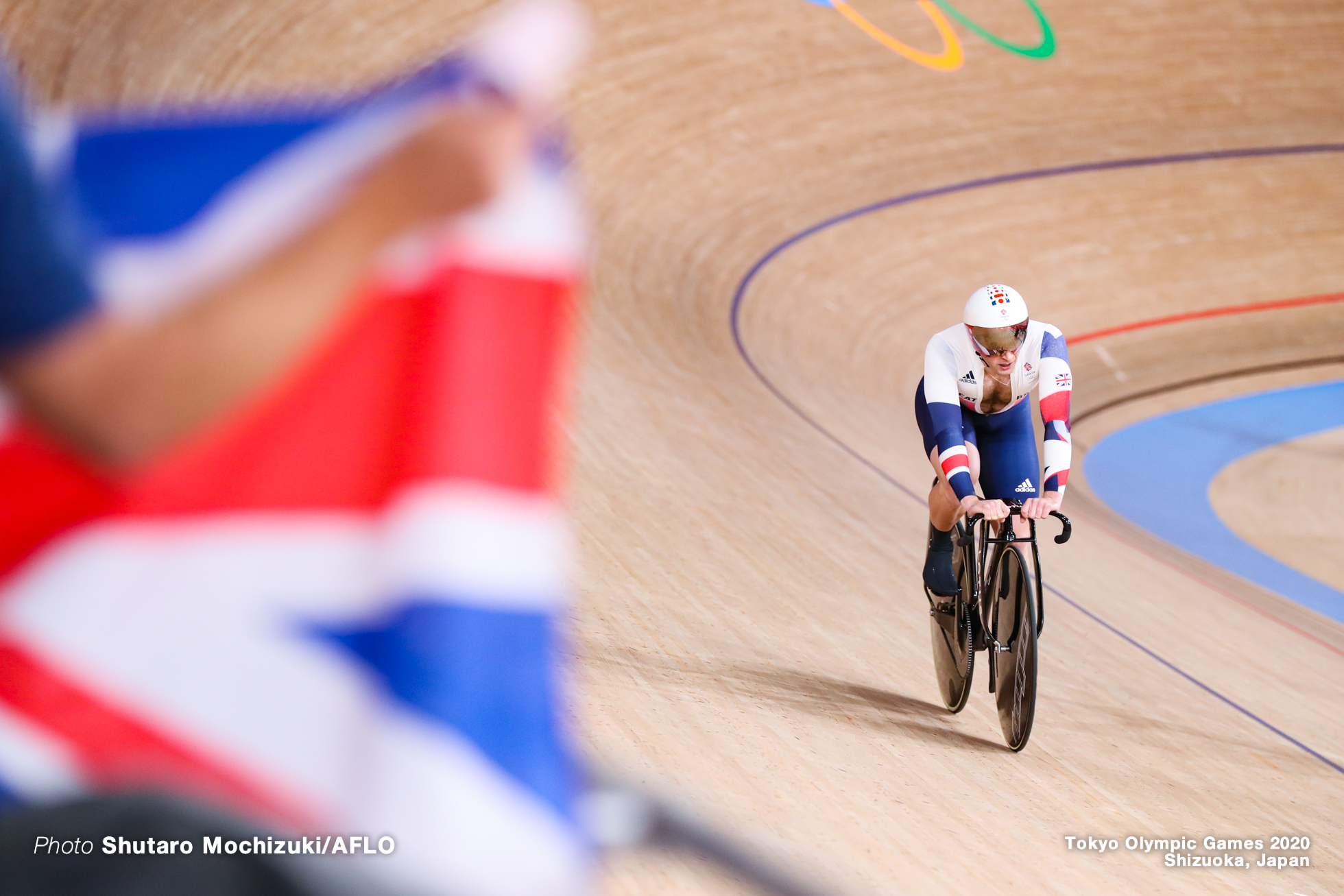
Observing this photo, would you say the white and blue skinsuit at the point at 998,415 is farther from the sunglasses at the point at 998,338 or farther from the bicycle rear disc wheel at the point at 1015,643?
the bicycle rear disc wheel at the point at 1015,643

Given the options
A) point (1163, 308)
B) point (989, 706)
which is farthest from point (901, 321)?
point (989, 706)

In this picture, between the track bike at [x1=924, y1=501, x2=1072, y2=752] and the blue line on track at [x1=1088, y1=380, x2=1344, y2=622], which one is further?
the blue line on track at [x1=1088, y1=380, x2=1344, y2=622]

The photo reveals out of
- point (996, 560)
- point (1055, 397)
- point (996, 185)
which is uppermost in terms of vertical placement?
point (996, 185)

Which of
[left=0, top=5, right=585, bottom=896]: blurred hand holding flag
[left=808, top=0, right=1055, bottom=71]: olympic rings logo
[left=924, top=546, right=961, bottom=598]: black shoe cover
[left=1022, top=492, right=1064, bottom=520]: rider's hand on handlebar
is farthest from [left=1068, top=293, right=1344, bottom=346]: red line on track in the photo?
[left=0, top=5, right=585, bottom=896]: blurred hand holding flag

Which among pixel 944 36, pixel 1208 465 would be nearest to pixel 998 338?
pixel 1208 465

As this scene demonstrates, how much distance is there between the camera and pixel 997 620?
2531mm

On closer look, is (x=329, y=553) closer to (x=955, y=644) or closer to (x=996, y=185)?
(x=955, y=644)

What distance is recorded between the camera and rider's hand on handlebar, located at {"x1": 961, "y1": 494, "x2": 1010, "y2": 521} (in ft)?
7.70

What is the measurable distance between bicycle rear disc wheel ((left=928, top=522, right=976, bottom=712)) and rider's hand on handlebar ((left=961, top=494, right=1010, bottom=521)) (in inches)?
10.4

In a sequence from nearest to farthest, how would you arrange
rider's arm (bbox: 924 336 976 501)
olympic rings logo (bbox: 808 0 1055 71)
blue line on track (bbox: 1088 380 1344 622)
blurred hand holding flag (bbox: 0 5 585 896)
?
blurred hand holding flag (bbox: 0 5 585 896), rider's arm (bbox: 924 336 976 501), blue line on track (bbox: 1088 380 1344 622), olympic rings logo (bbox: 808 0 1055 71)

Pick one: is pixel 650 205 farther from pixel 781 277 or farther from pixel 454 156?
pixel 454 156

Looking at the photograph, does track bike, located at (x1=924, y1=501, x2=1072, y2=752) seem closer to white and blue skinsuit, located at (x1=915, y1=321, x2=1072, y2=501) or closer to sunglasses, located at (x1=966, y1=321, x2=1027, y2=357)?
white and blue skinsuit, located at (x1=915, y1=321, x2=1072, y2=501)

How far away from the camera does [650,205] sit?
226 inches

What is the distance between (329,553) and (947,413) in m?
1.89
